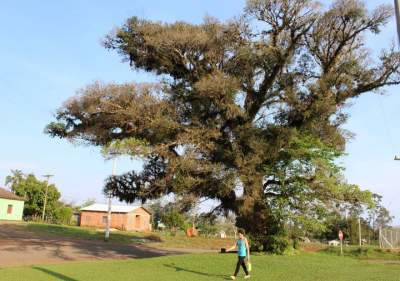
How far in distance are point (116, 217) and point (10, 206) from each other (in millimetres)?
16749

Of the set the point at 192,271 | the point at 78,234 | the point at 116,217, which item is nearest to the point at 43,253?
the point at 192,271

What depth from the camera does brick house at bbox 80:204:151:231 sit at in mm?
73375

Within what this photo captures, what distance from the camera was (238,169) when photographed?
25328 millimetres

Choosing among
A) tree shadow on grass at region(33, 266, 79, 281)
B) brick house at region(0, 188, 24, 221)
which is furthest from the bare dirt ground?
brick house at region(0, 188, 24, 221)

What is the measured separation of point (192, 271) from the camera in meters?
18.2

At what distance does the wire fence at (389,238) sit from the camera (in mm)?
43656

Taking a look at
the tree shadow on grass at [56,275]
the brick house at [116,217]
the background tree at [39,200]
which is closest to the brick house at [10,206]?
the background tree at [39,200]

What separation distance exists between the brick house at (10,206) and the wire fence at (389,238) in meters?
46.4

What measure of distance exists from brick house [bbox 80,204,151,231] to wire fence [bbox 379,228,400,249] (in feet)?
132

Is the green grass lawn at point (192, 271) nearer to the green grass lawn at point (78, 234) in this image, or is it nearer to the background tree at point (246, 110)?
the background tree at point (246, 110)

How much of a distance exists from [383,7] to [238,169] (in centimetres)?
1189

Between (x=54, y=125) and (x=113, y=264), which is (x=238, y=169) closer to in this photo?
(x=113, y=264)

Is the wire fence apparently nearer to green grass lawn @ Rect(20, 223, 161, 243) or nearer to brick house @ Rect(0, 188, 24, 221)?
green grass lawn @ Rect(20, 223, 161, 243)

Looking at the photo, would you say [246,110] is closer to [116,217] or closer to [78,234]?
[78,234]
